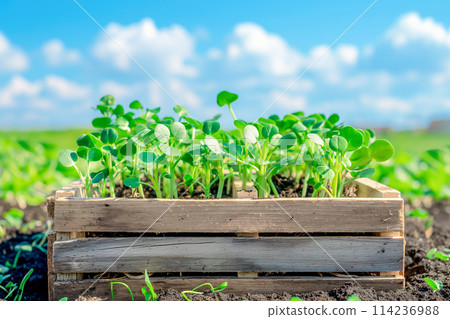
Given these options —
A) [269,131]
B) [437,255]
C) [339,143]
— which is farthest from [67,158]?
[437,255]

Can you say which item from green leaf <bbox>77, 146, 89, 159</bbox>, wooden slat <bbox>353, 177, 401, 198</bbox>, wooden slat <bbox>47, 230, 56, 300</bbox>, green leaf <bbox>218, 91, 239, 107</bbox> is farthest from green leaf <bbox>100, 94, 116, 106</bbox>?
wooden slat <bbox>353, 177, 401, 198</bbox>

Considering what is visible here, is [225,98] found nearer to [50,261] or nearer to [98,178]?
[98,178]

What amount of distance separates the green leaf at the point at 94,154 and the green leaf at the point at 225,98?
0.49 meters

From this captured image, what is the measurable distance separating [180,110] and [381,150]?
0.81 m

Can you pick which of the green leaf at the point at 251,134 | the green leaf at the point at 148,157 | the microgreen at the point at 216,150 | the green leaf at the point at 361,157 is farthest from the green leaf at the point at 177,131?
the green leaf at the point at 361,157

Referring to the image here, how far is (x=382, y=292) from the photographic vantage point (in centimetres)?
141

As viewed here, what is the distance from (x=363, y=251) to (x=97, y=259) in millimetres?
910

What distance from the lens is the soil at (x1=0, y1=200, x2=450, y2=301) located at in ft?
4.48

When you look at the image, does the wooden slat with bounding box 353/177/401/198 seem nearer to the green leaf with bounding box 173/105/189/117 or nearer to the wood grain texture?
the wood grain texture

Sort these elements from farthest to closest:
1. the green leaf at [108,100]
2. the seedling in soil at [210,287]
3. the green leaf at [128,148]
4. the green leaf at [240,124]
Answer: the green leaf at [108,100]
the green leaf at [240,124]
the green leaf at [128,148]
the seedling in soil at [210,287]

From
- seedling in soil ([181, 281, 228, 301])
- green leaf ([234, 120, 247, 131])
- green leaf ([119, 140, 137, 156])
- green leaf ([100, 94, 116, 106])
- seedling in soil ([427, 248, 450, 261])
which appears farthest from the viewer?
green leaf ([100, 94, 116, 106])

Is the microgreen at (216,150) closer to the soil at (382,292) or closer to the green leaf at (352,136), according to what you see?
the green leaf at (352,136)

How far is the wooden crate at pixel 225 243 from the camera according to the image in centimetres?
138

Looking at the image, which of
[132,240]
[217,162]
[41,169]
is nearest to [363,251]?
[217,162]
